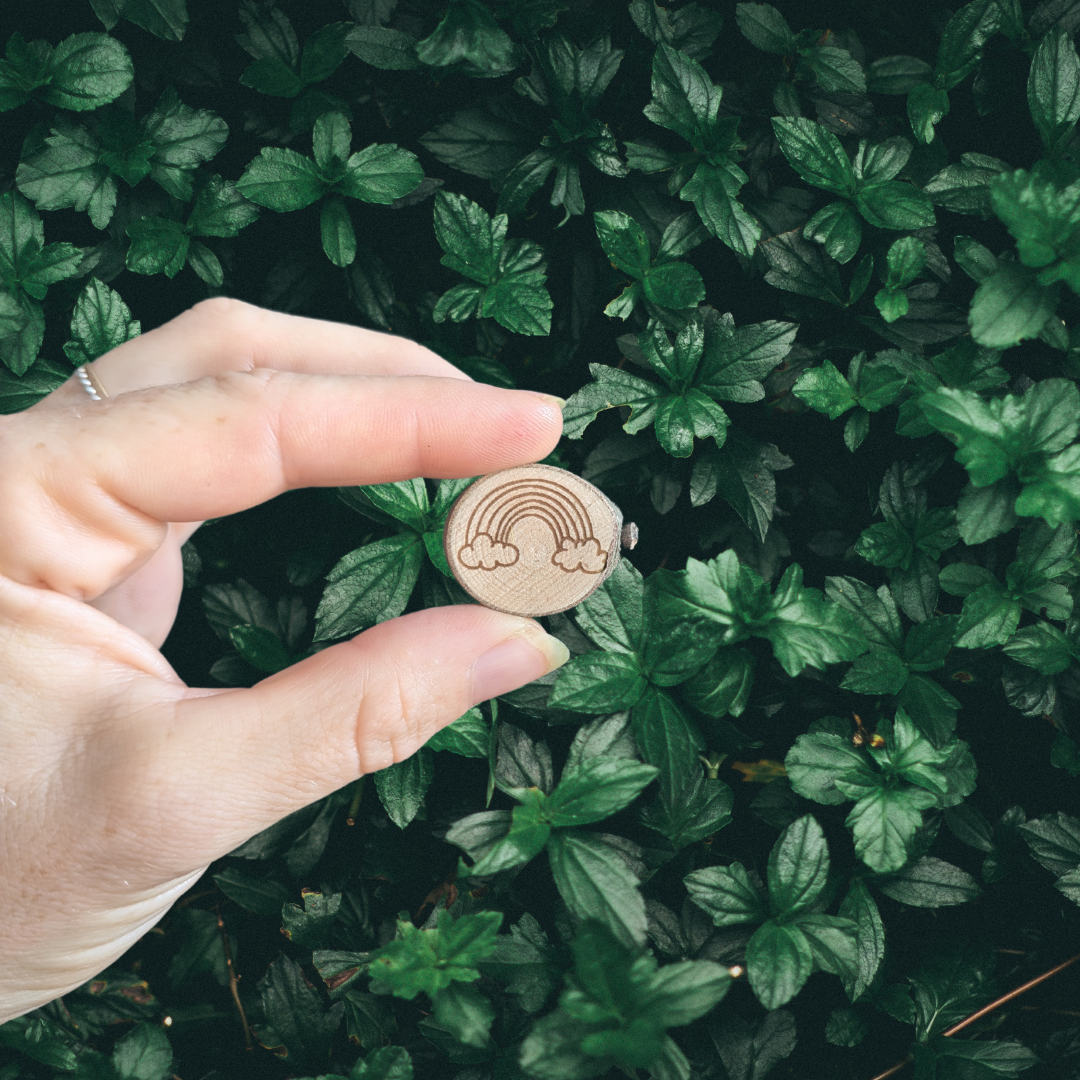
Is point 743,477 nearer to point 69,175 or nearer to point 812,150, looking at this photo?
point 812,150

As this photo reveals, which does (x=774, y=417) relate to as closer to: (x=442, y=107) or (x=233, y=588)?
(x=442, y=107)

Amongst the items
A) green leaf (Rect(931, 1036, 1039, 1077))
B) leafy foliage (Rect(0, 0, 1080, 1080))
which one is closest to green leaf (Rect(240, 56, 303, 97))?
leafy foliage (Rect(0, 0, 1080, 1080))

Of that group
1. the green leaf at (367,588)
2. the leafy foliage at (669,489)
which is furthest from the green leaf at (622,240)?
the green leaf at (367,588)

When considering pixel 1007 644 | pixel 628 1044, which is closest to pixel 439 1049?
pixel 628 1044

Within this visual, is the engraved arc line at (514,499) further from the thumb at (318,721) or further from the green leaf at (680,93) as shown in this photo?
the green leaf at (680,93)

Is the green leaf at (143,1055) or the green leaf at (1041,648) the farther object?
the green leaf at (143,1055)

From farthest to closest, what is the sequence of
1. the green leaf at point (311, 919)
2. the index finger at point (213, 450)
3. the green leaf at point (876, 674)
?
the green leaf at point (311, 919) → the green leaf at point (876, 674) → the index finger at point (213, 450)

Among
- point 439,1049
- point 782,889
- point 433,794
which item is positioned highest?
point 782,889
